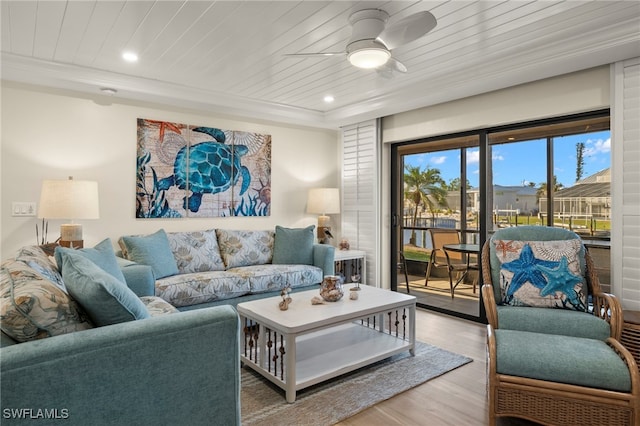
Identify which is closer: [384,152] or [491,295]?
[491,295]

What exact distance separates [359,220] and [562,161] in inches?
91.9

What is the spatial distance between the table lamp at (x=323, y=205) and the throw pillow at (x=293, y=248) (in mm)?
577

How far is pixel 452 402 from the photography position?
2.24 metres

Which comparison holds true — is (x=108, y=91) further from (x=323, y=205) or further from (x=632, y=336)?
(x=632, y=336)

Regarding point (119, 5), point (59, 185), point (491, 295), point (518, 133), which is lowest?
point (491, 295)

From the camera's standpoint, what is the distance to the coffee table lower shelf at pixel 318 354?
226cm

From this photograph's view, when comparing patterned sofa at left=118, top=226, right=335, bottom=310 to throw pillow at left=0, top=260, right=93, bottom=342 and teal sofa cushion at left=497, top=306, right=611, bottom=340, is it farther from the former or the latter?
teal sofa cushion at left=497, top=306, right=611, bottom=340

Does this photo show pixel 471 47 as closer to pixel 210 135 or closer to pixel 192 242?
pixel 210 135

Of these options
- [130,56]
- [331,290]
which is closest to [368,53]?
[331,290]

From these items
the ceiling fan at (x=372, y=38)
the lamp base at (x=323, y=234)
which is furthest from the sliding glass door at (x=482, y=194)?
the ceiling fan at (x=372, y=38)

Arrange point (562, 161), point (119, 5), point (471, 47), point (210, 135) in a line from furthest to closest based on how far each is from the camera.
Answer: point (210, 135)
point (562, 161)
point (471, 47)
point (119, 5)

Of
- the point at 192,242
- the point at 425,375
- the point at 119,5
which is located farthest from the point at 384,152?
the point at 119,5

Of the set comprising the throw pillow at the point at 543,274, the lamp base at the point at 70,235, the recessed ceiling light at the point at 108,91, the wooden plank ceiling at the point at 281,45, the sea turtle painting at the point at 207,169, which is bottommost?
the throw pillow at the point at 543,274

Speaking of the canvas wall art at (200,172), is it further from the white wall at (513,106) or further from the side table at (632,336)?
the side table at (632,336)
